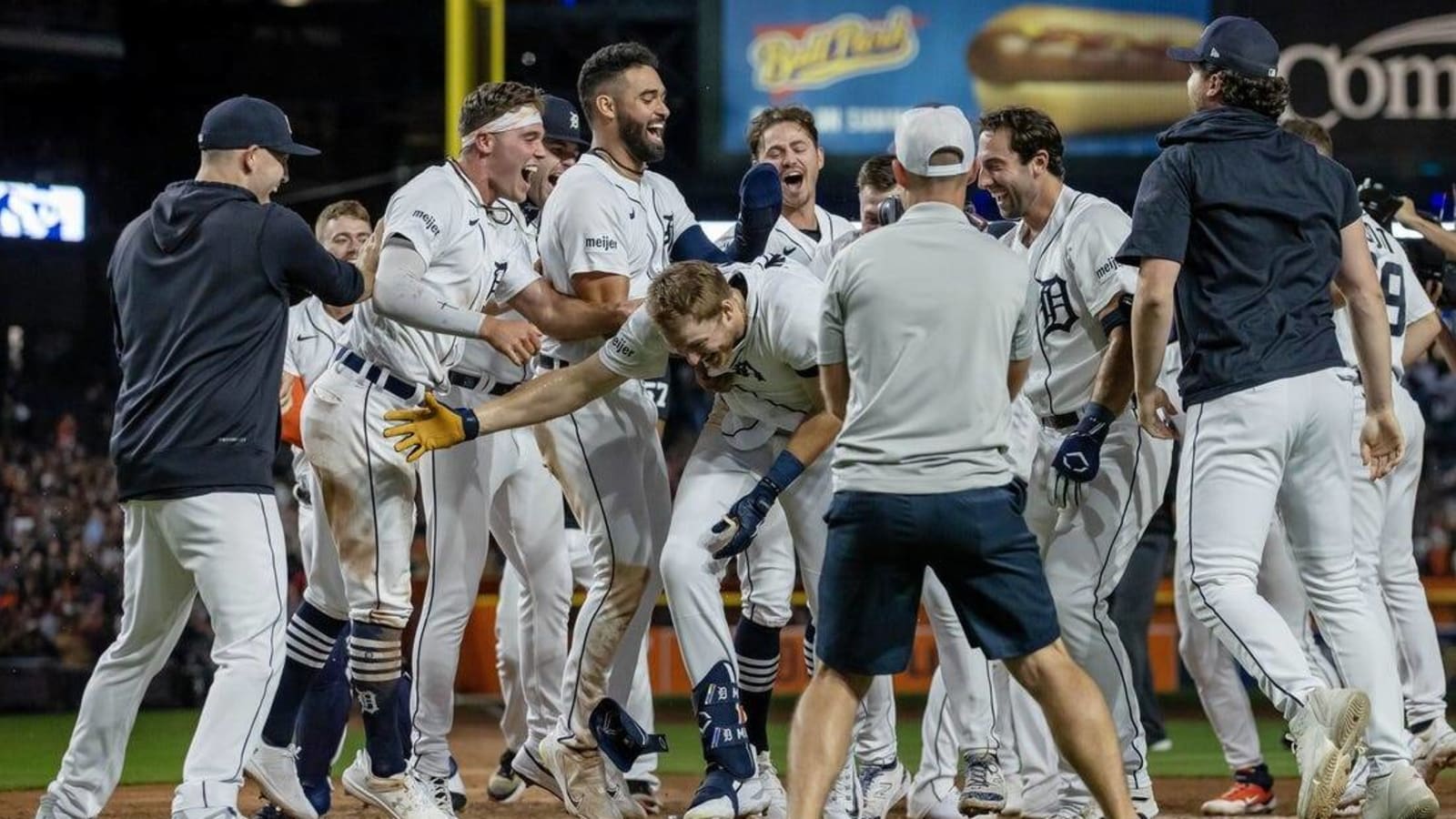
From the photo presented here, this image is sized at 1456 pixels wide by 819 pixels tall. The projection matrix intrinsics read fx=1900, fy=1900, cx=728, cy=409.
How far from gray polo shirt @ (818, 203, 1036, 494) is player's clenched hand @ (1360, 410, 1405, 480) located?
1.31 meters

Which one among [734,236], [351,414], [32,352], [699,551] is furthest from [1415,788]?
[32,352]

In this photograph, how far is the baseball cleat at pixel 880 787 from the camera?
19.7 feet

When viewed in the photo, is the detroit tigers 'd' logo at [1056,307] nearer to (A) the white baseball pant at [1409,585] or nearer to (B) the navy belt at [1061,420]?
(B) the navy belt at [1061,420]

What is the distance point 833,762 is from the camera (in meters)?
4.57

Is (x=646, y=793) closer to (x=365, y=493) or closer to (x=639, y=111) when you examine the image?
(x=365, y=493)

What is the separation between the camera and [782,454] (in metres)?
5.42

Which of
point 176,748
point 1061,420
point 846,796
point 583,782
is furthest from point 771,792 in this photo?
point 176,748

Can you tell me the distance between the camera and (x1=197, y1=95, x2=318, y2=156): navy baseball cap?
5.25 metres

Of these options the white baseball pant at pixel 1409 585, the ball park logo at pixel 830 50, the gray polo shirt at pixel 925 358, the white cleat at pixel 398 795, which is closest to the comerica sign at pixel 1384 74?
the ball park logo at pixel 830 50

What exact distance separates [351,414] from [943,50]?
8.24 meters

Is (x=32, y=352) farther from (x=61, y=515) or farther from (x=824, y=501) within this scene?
(x=824, y=501)

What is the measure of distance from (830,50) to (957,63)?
954 mm

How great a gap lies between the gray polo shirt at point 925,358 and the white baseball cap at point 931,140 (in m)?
0.17

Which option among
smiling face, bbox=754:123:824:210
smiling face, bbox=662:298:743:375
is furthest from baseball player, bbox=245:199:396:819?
smiling face, bbox=754:123:824:210
